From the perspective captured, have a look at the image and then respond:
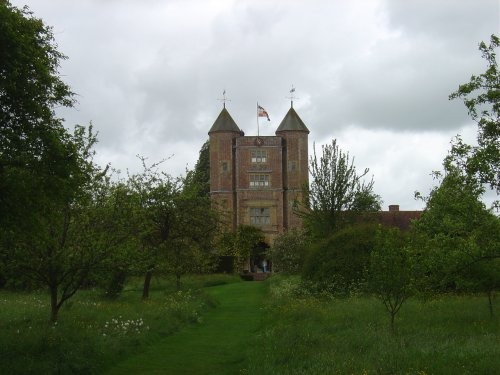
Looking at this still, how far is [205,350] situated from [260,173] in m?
48.0

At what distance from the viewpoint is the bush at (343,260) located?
28188 mm

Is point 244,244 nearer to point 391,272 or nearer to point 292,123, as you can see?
point 292,123

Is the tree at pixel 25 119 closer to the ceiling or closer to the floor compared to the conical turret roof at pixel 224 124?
closer to the floor

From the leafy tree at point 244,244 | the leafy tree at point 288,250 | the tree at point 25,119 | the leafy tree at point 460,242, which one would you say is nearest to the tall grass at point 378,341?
the leafy tree at point 460,242

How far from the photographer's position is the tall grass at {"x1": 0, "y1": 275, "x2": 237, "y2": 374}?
468 inches

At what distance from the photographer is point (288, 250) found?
2037 inches

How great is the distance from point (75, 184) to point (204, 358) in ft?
16.8

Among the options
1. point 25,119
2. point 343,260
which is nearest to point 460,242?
point 25,119

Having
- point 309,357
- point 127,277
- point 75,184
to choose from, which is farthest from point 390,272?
point 127,277

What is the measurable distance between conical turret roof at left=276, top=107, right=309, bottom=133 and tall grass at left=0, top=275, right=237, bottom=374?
135ft

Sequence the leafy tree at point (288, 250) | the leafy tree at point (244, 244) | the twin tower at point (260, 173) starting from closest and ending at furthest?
the leafy tree at point (288, 250)
the leafy tree at point (244, 244)
the twin tower at point (260, 173)

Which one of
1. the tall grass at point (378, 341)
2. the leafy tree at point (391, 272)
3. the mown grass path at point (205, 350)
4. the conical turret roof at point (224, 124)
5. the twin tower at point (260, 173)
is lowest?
the mown grass path at point (205, 350)

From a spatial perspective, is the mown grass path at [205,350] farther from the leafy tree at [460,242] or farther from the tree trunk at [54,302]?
the leafy tree at [460,242]

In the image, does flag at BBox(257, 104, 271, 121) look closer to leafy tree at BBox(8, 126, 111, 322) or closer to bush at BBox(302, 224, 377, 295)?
bush at BBox(302, 224, 377, 295)
